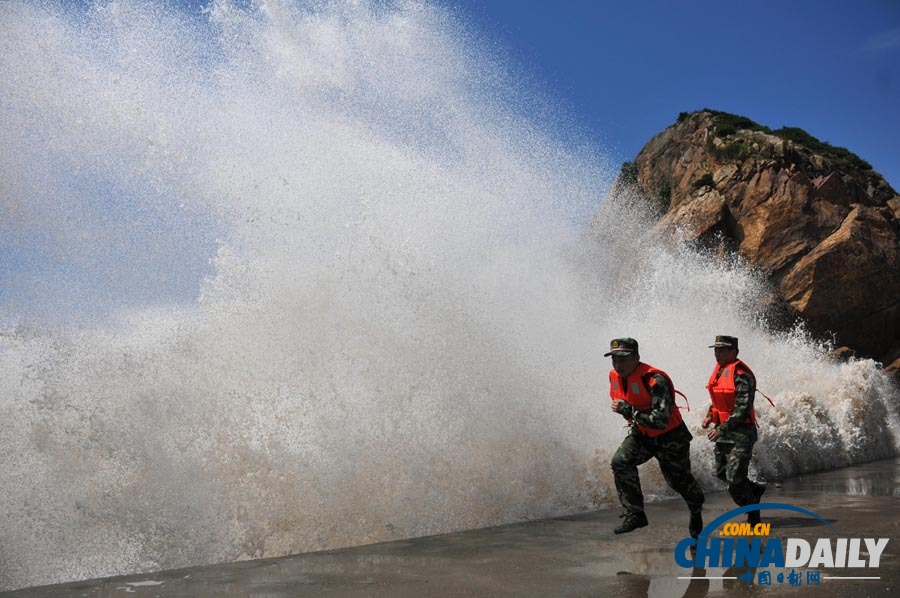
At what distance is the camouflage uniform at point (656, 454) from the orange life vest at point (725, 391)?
113cm

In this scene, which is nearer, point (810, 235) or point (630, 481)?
point (630, 481)

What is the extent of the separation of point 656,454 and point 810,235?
60.0ft

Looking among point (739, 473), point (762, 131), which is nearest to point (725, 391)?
point (739, 473)

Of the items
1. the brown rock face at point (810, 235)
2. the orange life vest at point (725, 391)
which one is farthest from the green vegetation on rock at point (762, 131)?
the orange life vest at point (725, 391)

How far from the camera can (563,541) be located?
20.4ft

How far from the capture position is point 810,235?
2106 cm

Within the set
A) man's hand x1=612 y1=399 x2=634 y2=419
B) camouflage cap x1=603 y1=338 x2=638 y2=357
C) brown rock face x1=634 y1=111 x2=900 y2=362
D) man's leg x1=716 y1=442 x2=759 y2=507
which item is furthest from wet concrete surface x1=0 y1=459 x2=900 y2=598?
brown rock face x1=634 y1=111 x2=900 y2=362

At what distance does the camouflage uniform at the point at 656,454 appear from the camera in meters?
5.57

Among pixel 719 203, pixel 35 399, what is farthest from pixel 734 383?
pixel 719 203

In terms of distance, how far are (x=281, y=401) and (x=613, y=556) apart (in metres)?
3.95

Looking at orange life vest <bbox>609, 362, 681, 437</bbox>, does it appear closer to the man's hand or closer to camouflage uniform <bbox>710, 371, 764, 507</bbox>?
the man's hand

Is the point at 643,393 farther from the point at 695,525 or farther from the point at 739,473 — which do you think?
the point at 739,473

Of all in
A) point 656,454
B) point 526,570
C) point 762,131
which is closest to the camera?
point 526,570

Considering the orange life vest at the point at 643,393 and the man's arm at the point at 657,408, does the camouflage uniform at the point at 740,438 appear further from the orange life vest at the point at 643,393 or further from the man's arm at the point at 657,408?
the man's arm at the point at 657,408
